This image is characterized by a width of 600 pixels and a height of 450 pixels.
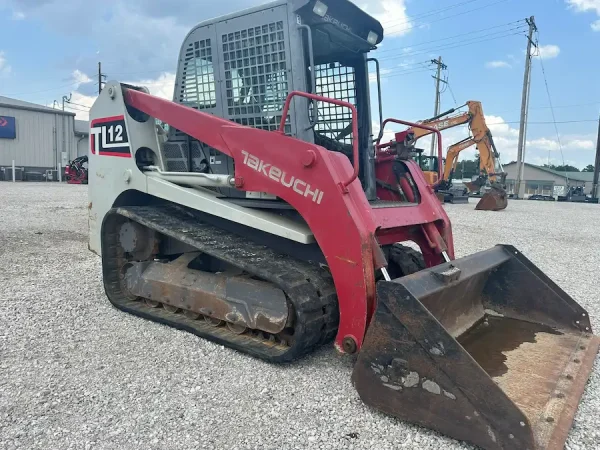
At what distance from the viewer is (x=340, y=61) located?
4.99 metres

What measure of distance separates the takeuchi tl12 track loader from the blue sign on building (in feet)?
107

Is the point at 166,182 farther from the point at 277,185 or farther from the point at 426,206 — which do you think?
the point at 426,206

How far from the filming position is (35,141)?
1359 inches

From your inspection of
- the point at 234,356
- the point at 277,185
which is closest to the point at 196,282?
the point at 234,356

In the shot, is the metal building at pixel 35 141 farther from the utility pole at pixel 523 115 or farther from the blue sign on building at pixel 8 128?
the utility pole at pixel 523 115

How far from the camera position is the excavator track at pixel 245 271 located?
3324mm

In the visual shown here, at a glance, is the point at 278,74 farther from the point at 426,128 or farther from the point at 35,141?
the point at 35,141

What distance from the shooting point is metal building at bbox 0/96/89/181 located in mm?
32812

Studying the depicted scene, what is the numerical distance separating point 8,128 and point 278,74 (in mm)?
34639

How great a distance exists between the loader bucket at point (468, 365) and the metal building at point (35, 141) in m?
34.0

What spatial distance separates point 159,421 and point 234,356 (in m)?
0.94

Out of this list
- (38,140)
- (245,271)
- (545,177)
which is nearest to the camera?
(245,271)

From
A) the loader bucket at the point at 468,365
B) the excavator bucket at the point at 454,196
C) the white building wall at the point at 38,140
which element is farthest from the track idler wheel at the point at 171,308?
the white building wall at the point at 38,140

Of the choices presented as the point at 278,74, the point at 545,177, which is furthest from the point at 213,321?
the point at 545,177
